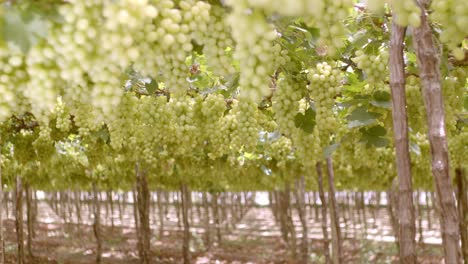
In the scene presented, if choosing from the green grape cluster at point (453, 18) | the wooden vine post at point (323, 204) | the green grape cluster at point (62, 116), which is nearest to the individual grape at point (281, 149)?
the wooden vine post at point (323, 204)

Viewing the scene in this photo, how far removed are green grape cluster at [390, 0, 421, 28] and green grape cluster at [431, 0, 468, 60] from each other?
0.21 metres

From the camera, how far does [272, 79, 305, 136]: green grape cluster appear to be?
284 cm

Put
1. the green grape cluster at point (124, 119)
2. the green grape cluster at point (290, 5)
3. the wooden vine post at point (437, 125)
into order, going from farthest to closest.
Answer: the green grape cluster at point (124, 119), the wooden vine post at point (437, 125), the green grape cluster at point (290, 5)

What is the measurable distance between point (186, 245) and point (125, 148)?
5.03 m

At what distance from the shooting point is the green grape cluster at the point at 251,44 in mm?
1261

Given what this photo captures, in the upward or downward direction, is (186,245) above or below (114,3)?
below

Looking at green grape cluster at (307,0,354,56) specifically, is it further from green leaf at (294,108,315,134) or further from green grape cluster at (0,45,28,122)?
green leaf at (294,108,315,134)

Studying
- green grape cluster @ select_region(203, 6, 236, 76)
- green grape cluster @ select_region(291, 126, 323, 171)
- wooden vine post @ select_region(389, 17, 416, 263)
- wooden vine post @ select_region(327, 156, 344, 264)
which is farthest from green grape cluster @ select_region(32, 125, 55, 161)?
wooden vine post @ select_region(389, 17, 416, 263)

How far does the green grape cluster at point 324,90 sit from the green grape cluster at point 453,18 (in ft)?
4.20

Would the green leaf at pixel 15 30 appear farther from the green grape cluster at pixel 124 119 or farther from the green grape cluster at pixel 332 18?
the green grape cluster at pixel 124 119

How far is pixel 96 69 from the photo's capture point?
1410 millimetres

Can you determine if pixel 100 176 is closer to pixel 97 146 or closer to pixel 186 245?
pixel 186 245

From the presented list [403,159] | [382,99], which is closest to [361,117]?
[382,99]

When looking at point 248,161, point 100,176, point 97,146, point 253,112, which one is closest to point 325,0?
point 253,112
